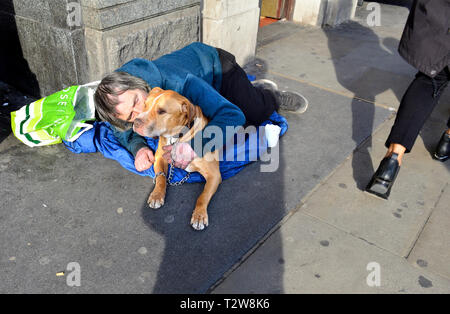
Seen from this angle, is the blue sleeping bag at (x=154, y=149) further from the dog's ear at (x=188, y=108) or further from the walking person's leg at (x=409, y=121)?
the walking person's leg at (x=409, y=121)

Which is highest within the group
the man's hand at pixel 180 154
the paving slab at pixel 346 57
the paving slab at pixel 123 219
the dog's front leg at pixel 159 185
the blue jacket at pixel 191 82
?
the blue jacket at pixel 191 82

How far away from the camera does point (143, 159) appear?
311cm

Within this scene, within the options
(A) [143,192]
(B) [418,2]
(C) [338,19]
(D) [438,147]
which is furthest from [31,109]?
(C) [338,19]

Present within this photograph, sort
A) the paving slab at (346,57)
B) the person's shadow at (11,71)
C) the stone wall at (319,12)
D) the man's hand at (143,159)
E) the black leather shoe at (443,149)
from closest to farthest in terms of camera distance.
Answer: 1. the man's hand at (143,159)
2. the black leather shoe at (443,149)
3. the person's shadow at (11,71)
4. the paving slab at (346,57)
5. the stone wall at (319,12)

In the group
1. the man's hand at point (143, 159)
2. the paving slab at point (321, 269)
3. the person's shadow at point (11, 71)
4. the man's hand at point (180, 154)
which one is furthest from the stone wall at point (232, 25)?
the paving slab at point (321, 269)

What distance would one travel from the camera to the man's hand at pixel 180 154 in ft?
9.07

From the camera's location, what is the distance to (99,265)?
2.35m

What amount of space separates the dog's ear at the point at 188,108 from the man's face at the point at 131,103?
27 cm

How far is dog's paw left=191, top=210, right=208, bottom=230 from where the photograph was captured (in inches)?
104

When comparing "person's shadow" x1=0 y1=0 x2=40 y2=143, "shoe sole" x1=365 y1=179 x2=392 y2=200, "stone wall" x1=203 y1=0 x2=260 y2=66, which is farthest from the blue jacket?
"person's shadow" x1=0 y1=0 x2=40 y2=143

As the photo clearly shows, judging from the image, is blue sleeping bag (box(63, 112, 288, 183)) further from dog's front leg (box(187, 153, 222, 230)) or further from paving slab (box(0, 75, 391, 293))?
dog's front leg (box(187, 153, 222, 230))

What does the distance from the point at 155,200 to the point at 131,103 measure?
72 cm

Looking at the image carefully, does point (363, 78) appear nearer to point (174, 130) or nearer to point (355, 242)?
point (355, 242)

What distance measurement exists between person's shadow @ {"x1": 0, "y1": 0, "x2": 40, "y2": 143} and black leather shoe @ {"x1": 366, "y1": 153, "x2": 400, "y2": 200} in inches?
136
